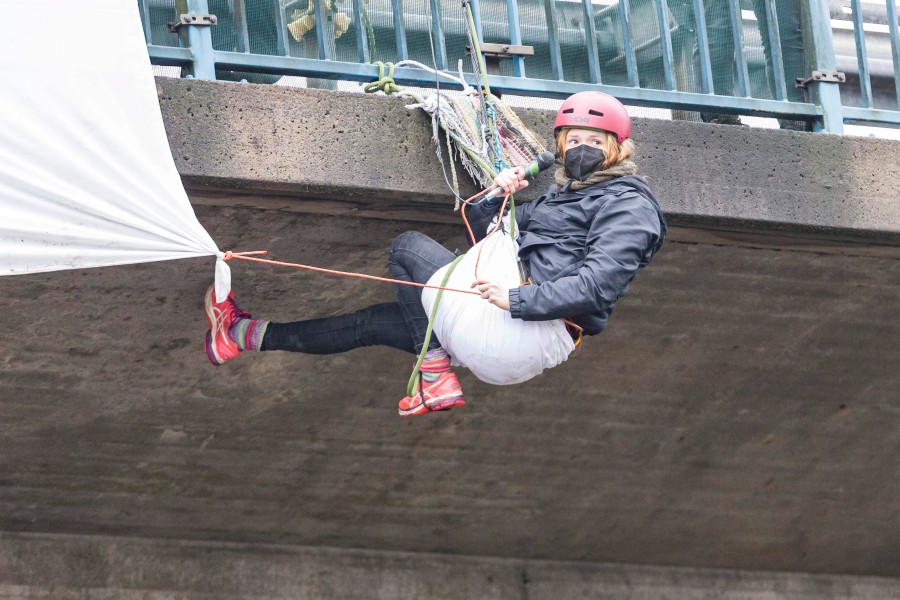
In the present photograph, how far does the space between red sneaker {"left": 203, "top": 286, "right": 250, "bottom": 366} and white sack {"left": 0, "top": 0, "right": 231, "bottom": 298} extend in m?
0.89

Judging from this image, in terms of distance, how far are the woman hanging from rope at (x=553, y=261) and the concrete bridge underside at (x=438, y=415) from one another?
44 centimetres

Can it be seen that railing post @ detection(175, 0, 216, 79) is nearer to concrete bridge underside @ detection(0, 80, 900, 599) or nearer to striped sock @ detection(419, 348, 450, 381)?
concrete bridge underside @ detection(0, 80, 900, 599)

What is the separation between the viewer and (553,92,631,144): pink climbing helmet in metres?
5.63

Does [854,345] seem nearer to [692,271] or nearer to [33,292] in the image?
[692,271]

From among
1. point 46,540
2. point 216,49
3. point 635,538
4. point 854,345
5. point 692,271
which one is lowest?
point 635,538

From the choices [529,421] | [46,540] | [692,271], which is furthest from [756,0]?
[46,540]

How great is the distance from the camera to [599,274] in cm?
524

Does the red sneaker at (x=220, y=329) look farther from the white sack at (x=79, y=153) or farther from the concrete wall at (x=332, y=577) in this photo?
the concrete wall at (x=332, y=577)

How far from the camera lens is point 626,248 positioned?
531cm

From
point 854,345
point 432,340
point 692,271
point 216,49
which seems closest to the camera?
point 432,340

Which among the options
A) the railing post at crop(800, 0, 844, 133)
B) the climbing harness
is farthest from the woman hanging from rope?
the railing post at crop(800, 0, 844, 133)

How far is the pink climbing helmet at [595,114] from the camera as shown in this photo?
5.63m

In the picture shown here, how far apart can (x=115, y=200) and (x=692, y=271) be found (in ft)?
9.87

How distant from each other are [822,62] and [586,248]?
1896mm
